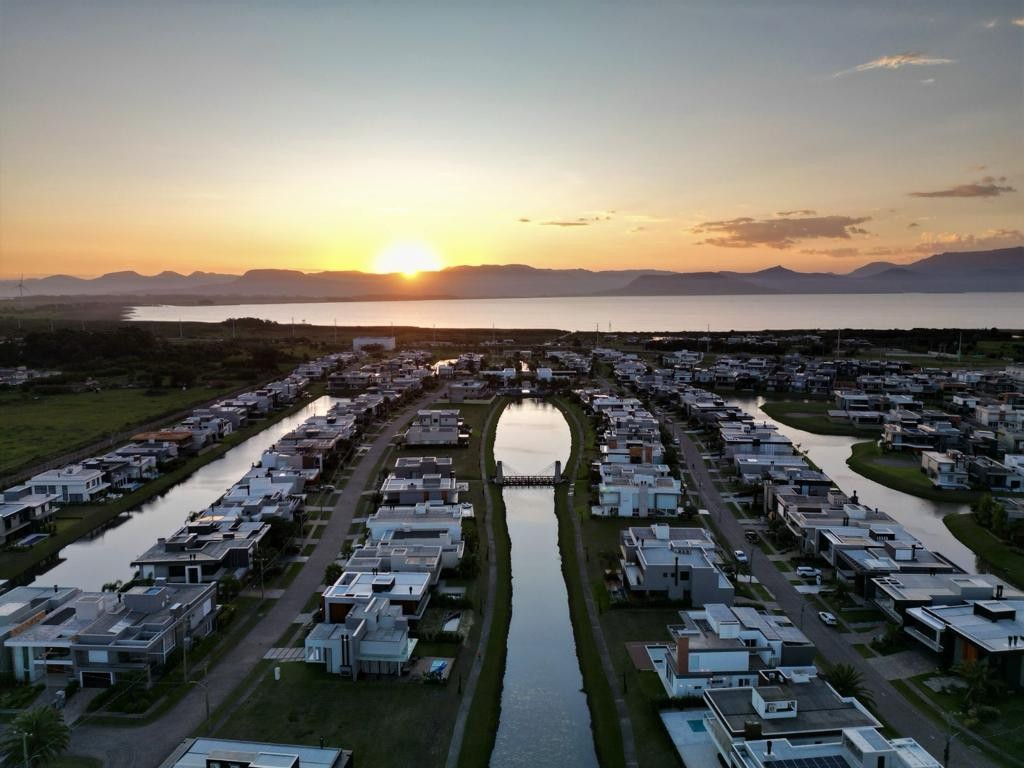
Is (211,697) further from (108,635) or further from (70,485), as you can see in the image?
(70,485)

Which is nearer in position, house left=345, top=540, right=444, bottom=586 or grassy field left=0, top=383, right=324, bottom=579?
house left=345, top=540, right=444, bottom=586

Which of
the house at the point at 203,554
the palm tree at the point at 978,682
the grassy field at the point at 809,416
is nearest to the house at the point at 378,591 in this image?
the house at the point at 203,554

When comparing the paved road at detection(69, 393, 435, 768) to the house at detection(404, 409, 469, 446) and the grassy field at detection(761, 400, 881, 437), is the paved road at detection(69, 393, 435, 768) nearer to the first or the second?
the house at detection(404, 409, 469, 446)

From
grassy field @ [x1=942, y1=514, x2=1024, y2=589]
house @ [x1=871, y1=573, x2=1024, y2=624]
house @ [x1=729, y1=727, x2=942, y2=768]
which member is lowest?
grassy field @ [x1=942, y1=514, x2=1024, y2=589]

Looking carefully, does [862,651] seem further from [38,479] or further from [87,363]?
[87,363]

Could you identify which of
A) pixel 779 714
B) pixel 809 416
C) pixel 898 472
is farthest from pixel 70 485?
pixel 809 416

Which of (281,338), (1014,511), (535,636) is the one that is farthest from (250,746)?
(281,338)

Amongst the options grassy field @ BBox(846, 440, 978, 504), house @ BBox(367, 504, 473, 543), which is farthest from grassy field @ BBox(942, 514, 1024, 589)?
house @ BBox(367, 504, 473, 543)
